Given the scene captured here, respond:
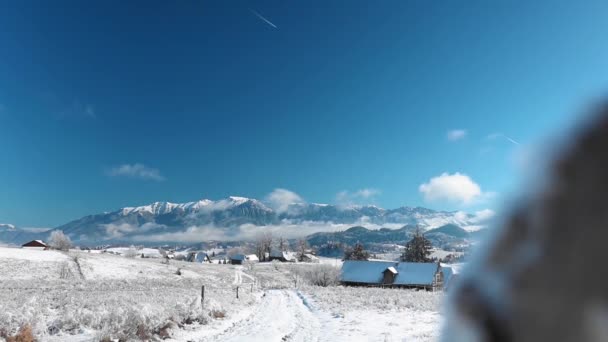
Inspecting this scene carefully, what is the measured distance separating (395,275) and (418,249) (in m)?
18.8

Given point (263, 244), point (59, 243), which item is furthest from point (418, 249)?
point (59, 243)

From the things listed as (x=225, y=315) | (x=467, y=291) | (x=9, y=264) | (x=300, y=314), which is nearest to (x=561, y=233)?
(x=467, y=291)

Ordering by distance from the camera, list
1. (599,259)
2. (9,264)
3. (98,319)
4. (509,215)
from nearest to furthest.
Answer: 1. (599,259)
2. (509,215)
3. (98,319)
4. (9,264)

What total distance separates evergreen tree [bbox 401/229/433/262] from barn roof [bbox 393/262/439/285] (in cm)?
1541

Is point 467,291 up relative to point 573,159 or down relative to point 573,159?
down

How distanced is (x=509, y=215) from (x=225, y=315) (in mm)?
23371

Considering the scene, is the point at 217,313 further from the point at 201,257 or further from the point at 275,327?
the point at 201,257

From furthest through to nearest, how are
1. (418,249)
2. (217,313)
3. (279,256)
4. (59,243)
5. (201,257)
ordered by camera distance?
(201,257)
(279,256)
(59,243)
(418,249)
(217,313)

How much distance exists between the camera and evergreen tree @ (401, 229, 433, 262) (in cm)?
7919

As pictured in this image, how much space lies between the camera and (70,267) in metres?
61.6

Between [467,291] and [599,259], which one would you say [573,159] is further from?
[467,291]

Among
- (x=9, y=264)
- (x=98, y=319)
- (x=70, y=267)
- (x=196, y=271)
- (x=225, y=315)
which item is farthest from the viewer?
(x=196, y=271)

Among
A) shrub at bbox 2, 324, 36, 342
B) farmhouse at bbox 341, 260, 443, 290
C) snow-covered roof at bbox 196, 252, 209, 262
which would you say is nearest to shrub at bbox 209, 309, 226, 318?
shrub at bbox 2, 324, 36, 342

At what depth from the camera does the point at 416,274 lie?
6238 centimetres
